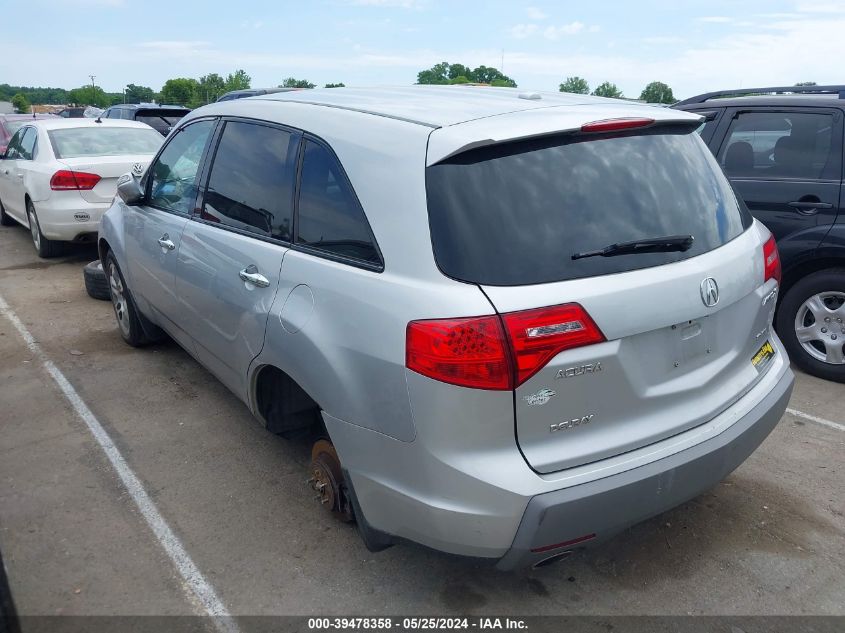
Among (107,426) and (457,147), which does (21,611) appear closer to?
(107,426)

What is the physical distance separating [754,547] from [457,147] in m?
2.12

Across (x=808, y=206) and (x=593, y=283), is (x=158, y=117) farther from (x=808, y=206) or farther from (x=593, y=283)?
(x=593, y=283)

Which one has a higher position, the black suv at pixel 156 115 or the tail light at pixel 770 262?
the black suv at pixel 156 115

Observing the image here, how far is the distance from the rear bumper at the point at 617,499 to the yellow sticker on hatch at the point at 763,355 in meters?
0.37

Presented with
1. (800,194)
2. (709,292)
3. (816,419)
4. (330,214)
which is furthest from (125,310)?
(800,194)

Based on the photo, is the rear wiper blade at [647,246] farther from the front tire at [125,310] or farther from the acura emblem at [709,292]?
the front tire at [125,310]

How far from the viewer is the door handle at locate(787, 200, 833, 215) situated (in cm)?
472

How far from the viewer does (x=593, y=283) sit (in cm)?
225

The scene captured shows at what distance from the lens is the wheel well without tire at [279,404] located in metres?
3.13

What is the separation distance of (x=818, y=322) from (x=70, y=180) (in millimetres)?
7191

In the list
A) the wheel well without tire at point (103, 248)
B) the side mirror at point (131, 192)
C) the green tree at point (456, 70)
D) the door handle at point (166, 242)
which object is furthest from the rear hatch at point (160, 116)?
the green tree at point (456, 70)

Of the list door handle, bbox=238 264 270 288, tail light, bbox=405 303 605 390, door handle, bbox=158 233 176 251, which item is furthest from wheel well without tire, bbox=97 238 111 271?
tail light, bbox=405 303 605 390

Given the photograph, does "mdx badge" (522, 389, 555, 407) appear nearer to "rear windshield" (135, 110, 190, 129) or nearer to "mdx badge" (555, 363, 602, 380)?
"mdx badge" (555, 363, 602, 380)

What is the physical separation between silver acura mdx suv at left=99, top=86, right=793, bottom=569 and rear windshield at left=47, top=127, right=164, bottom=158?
239 inches
